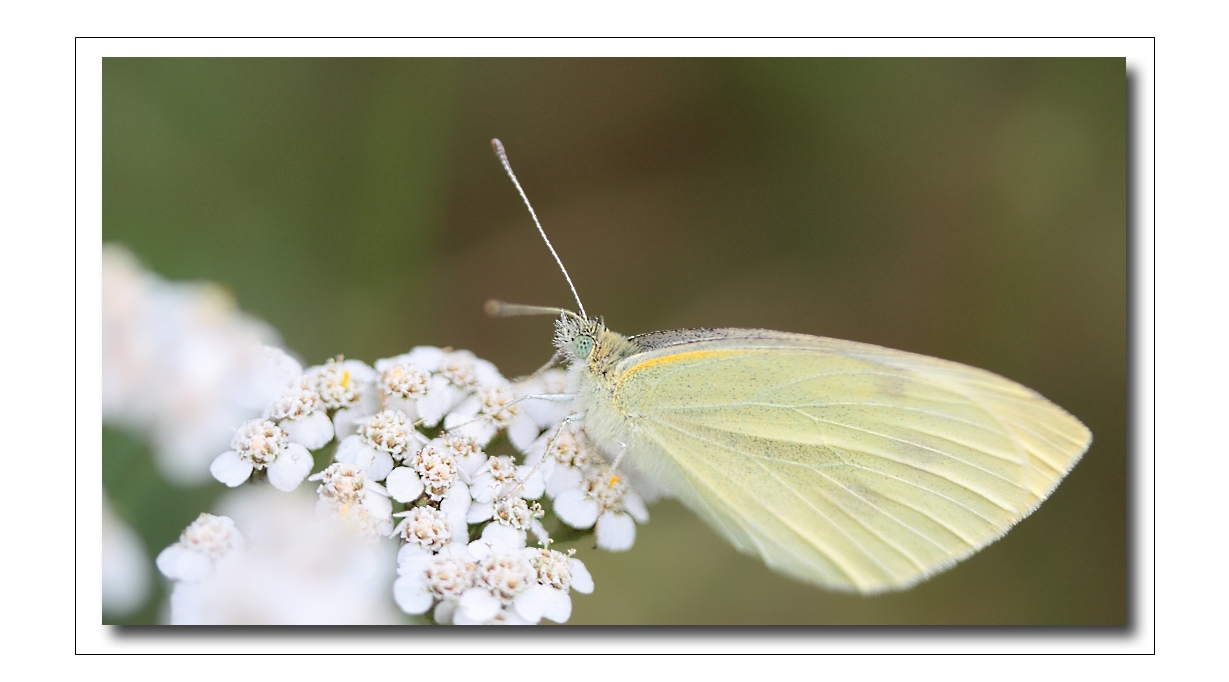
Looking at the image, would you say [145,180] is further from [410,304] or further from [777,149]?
[777,149]

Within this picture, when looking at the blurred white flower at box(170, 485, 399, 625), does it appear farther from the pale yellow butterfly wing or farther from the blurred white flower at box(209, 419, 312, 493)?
the pale yellow butterfly wing

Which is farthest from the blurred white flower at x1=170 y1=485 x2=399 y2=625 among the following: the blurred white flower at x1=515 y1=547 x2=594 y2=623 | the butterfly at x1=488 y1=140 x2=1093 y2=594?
the butterfly at x1=488 y1=140 x2=1093 y2=594

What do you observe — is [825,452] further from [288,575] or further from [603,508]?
[288,575]

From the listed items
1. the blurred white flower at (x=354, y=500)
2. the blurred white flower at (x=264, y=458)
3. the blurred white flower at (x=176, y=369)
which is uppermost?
the blurred white flower at (x=176, y=369)

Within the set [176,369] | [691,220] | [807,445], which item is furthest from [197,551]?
[691,220]

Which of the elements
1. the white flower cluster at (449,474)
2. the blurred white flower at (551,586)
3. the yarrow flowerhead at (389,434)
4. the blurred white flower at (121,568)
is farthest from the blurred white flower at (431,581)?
the blurred white flower at (121,568)

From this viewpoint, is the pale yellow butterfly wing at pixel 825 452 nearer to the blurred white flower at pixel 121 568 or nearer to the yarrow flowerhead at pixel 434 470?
the yarrow flowerhead at pixel 434 470
